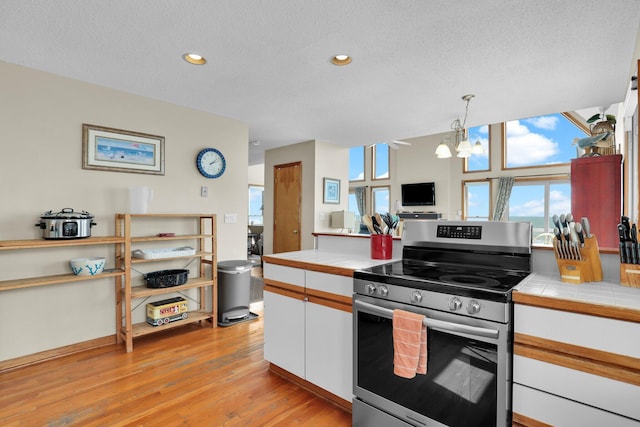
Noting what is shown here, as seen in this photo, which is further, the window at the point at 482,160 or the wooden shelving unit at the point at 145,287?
the window at the point at 482,160

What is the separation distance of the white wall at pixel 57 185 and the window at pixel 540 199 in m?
7.76

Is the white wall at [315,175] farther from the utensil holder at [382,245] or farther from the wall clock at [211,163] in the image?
the utensil holder at [382,245]

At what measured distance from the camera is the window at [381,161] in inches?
403

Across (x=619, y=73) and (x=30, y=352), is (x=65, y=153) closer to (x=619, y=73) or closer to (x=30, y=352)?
(x=30, y=352)

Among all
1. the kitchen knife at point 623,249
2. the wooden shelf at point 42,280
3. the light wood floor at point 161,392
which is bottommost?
the light wood floor at point 161,392

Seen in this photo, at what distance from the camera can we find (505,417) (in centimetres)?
129

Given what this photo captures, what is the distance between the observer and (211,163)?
144 inches

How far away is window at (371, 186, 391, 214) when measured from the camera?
10.3 metres

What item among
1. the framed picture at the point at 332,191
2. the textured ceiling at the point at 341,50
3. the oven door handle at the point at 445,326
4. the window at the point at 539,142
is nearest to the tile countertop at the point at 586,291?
the oven door handle at the point at 445,326

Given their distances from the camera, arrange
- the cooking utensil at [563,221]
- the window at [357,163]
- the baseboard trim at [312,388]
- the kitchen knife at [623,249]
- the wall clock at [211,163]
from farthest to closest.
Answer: the window at [357,163] < the wall clock at [211,163] < the baseboard trim at [312,388] < the cooking utensil at [563,221] < the kitchen knife at [623,249]

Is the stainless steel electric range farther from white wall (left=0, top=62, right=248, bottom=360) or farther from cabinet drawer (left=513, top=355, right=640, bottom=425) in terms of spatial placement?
white wall (left=0, top=62, right=248, bottom=360)

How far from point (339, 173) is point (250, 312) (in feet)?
9.23

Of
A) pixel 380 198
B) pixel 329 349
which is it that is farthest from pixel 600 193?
pixel 380 198

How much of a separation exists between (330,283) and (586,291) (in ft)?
3.88
